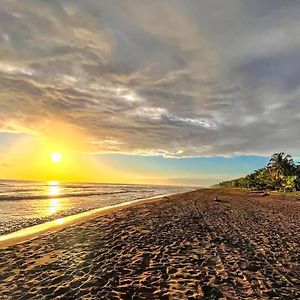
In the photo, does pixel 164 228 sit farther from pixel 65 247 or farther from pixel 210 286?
pixel 210 286

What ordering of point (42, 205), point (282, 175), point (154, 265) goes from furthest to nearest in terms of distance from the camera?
1. point (282, 175)
2. point (42, 205)
3. point (154, 265)

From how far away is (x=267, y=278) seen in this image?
29.2 feet

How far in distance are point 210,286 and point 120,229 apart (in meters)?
10.6

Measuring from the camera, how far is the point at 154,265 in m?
10.3

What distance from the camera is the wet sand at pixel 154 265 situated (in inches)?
310

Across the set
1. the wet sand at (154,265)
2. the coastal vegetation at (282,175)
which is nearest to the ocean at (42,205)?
the wet sand at (154,265)

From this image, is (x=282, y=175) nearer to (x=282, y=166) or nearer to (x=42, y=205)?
(x=282, y=166)

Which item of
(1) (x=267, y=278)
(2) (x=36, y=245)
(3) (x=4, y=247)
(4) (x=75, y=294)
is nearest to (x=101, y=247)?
(2) (x=36, y=245)

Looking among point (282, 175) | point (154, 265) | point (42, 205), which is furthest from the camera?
point (282, 175)

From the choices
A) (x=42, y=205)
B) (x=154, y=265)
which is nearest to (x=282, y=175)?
(x=42, y=205)

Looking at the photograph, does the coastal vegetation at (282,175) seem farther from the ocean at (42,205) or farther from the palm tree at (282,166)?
the ocean at (42,205)

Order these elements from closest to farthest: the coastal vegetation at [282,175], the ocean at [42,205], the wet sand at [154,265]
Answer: the wet sand at [154,265] < the ocean at [42,205] < the coastal vegetation at [282,175]

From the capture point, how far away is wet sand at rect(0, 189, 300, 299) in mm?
7867

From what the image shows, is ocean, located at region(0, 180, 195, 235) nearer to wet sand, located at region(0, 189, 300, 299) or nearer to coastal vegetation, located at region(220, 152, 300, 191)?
wet sand, located at region(0, 189, 300, 299)
